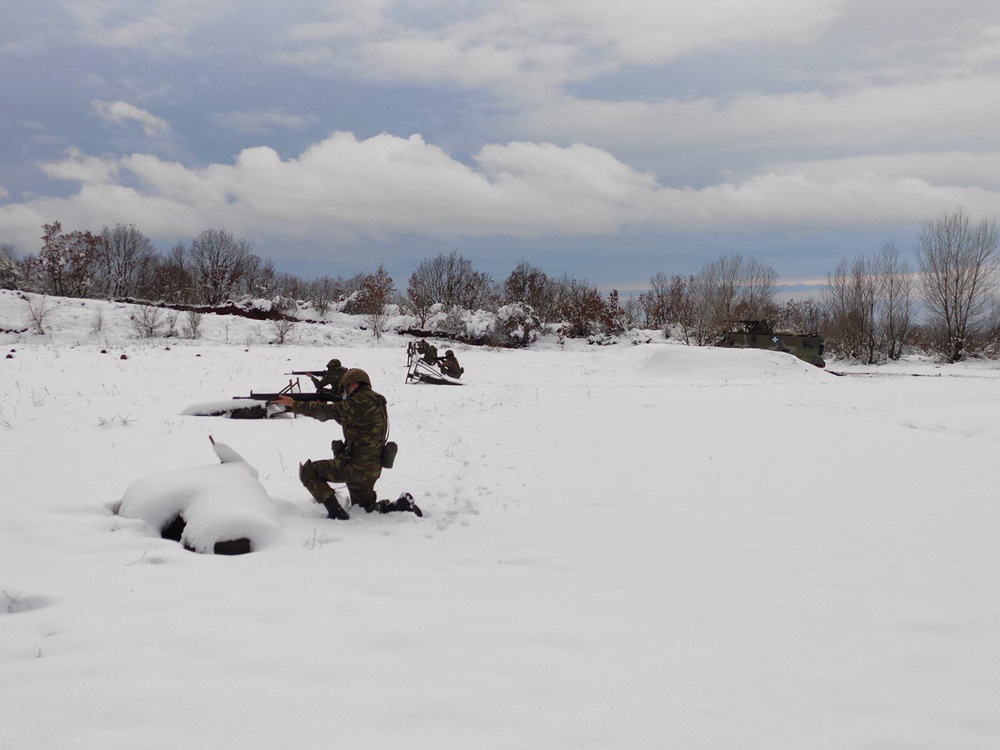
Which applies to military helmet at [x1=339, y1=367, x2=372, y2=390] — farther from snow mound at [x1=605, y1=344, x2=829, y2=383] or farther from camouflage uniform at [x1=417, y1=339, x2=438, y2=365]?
snow mound at [x1=605, y1=344, x2=829, y2=383]

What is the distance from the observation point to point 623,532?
17.3 ft

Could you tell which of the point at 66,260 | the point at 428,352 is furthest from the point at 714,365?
the point at 66,260

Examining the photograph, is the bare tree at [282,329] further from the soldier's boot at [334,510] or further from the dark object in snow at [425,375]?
the soldier's boot at [334,510]

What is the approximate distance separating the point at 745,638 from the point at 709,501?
3153 mm

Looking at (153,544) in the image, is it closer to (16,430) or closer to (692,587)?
(692,587)

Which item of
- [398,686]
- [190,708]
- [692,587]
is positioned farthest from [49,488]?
[692,587]

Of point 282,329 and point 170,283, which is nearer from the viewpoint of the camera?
point 282,329

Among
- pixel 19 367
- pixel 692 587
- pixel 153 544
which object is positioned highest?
pixel 19 367

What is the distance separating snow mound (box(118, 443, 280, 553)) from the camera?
13.8 feet

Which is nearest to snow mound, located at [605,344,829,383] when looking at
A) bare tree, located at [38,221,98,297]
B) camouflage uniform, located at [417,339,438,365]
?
camouflage uniform, located at [417,339,438,365]

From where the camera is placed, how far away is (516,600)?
12.3ft

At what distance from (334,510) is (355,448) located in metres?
0.58

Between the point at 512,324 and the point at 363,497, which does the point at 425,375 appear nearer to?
the point at 363,497

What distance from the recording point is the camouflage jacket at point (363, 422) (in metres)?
5.09
